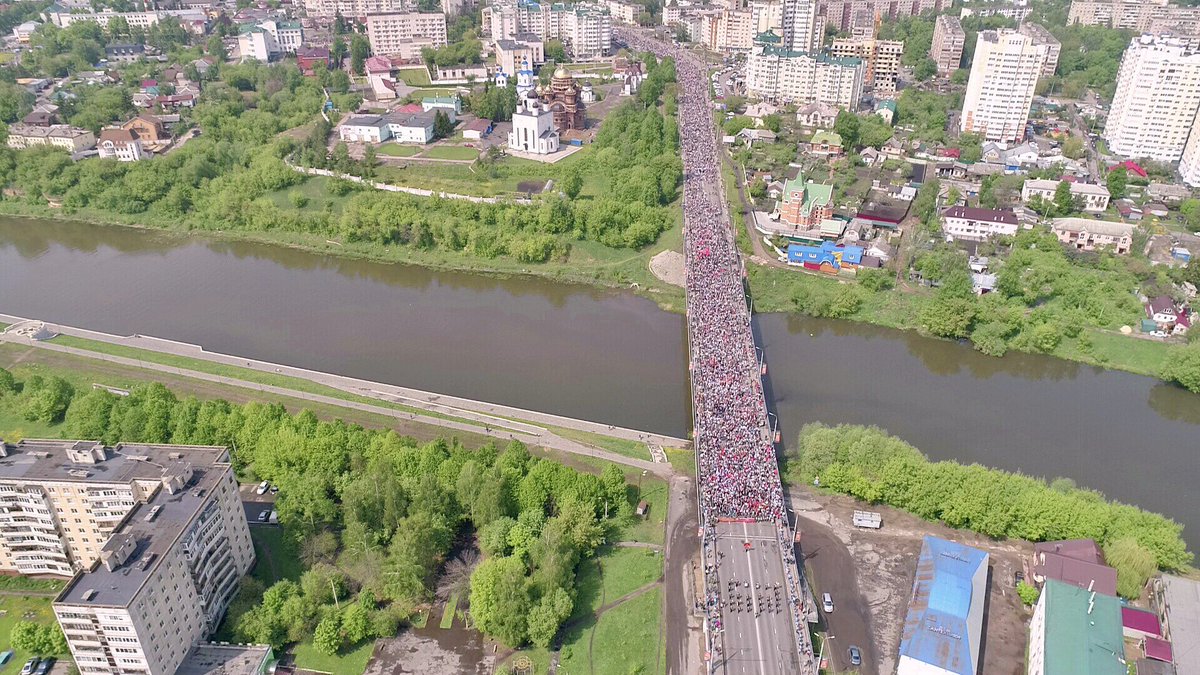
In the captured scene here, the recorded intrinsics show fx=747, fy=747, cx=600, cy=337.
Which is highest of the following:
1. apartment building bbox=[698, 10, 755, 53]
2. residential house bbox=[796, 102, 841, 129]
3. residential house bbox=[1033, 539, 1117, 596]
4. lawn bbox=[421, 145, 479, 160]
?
apartment building bbox=[698, 10, 755, 53]

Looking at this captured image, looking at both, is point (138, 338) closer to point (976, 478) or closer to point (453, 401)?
point (453, 401)

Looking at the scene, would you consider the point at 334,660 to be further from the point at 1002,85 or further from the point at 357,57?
the point at 357,57

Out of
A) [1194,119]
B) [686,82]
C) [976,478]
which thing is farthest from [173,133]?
[1194,119]

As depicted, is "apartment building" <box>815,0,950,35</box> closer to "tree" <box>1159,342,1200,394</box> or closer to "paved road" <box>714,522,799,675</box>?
"tree" <box>1159,342,1200,394</box>

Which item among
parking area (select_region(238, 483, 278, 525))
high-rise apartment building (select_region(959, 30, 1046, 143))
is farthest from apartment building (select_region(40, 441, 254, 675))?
high-rise apartment building (select_region(959, 30, 1046, 143))

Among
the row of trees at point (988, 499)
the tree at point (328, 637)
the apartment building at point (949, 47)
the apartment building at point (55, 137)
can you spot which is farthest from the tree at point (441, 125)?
the apartment building at point (949, 47)

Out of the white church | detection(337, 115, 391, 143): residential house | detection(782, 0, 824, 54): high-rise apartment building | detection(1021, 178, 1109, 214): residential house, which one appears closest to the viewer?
detection(1021, 178, 1109, 214): residential house

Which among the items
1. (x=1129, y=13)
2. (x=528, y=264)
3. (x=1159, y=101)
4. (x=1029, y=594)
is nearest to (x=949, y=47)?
(x=1159, y=101)
